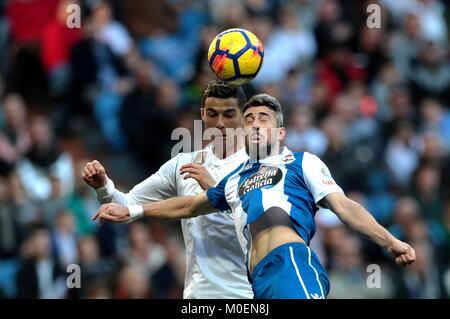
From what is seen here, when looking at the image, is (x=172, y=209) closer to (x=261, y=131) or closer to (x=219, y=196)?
(x=219, y=196)

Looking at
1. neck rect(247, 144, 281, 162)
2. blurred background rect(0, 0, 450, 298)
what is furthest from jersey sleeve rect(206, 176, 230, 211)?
blurred background rect(0, 0, 450, 298)

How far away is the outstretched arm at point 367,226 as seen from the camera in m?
7.24

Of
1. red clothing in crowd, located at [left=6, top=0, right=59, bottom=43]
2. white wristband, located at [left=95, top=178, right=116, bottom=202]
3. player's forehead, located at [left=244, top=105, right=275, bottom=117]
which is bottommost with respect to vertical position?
white wristband, located at [left=95, top=178, right=116, bottom=202]

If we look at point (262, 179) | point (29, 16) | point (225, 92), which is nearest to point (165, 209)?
point (262, 179)

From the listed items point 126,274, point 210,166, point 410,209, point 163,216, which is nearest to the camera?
point 163,216

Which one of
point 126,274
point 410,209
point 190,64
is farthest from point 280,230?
point 190,64

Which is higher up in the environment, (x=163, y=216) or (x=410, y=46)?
(x=410, y=46)

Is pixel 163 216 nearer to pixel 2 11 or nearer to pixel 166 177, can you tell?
pixel 166 177

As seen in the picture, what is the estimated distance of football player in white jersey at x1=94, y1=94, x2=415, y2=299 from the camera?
7434 millimetres

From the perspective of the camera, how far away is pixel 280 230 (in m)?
7.68

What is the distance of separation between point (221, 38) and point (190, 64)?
20.4 ft

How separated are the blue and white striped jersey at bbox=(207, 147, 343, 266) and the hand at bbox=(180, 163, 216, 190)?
0.20 m

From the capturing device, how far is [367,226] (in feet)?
24.5

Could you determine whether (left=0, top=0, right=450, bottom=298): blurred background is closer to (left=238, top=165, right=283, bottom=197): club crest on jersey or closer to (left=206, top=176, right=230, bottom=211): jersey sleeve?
(left=206, top=176, right=230, bottom=211): jersey sleeve
